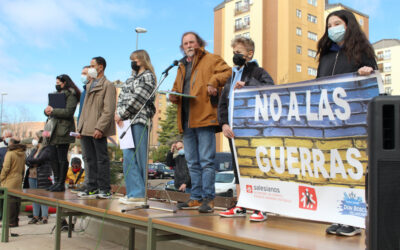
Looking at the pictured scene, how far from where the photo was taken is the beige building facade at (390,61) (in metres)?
62.7

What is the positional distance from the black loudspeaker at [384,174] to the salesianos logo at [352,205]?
1655 millimetres

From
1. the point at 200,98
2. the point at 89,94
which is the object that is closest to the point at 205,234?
the point at 200,98

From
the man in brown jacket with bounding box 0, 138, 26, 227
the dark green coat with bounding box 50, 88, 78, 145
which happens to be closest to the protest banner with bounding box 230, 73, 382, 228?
the dark green coat with bounding box 50, 88, 78, 145

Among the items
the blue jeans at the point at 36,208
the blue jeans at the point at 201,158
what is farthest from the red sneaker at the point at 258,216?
the blue jeans at the point at 36,208

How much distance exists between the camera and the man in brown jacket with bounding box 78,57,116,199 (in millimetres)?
5504

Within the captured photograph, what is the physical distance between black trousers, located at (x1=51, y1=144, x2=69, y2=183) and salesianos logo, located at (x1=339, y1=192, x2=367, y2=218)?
479 cm

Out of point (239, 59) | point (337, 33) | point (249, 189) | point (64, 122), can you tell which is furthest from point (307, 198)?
point (64, 122)

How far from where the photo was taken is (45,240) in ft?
23.1

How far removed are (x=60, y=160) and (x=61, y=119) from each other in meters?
0.66

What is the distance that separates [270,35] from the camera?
135 feet

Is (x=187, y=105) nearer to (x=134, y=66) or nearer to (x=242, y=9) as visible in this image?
(x=134, y=66)

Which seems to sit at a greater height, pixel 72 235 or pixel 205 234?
pixel 205 234

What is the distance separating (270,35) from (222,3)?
30.6 ft

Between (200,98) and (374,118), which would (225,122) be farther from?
(374,118)
